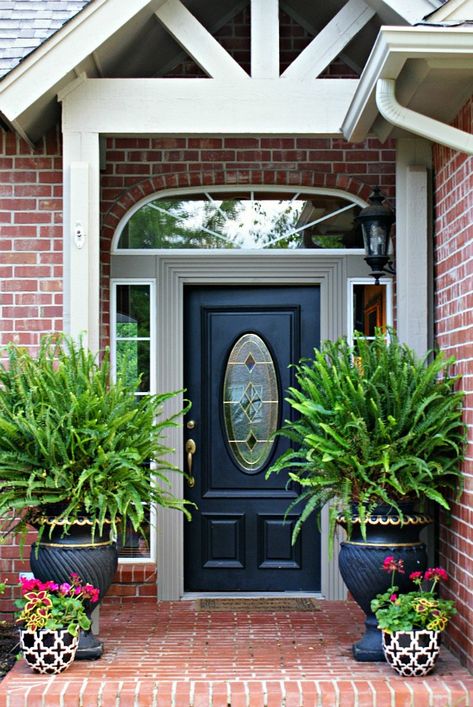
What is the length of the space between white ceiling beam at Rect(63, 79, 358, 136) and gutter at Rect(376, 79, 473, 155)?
95 centimetres

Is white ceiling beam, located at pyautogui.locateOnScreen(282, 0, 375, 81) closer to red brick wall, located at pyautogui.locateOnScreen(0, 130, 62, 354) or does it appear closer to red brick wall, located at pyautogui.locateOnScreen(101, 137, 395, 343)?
red brick wall, located at pyautogui.locateOnScreen(101, 137, 395, 343)

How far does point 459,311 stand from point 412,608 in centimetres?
152

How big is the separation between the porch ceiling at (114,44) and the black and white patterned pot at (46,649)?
2.67m

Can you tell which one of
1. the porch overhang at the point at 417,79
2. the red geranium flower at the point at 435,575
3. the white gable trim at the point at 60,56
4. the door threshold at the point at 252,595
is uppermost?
the white gable trim at the point at 60,56

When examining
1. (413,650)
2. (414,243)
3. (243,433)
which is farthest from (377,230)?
(413,650)

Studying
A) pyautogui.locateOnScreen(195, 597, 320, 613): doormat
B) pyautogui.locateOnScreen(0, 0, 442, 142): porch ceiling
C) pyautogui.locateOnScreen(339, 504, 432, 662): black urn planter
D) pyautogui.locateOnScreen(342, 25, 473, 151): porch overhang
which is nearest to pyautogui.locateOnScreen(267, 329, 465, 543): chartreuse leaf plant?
pyautogui.locateOnScreen(339, 504, 432, 662): black urn planter

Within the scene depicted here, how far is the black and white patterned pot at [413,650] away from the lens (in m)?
5.05

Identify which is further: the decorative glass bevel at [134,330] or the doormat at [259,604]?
the decorative glass bevel at [134,330]

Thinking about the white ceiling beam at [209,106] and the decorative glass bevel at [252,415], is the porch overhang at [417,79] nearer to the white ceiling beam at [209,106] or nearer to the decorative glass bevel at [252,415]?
the white ceiling beam at [209,106]

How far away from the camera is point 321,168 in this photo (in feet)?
23.6

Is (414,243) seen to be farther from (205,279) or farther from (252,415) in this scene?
(252,415)

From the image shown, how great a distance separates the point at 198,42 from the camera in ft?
19.7

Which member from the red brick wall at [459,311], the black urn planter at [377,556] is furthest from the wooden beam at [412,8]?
the black urn planter at [377,556]

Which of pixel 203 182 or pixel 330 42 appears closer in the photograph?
pixel 330 42
